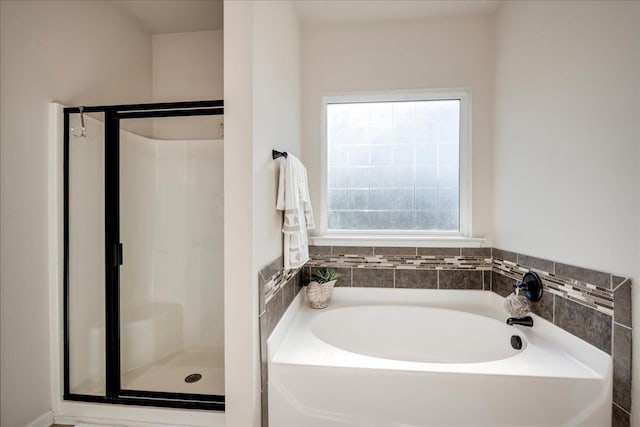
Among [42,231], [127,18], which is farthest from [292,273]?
[127,18]

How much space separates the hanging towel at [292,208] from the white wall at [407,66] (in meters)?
0.60

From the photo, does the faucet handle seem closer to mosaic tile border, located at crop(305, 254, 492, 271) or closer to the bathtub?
the bathtub

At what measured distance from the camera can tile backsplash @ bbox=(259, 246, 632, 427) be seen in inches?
50.8

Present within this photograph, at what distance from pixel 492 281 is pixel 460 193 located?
696mm

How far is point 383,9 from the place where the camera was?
2.18 m

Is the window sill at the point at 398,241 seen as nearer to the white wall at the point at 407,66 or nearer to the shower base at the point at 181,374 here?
the white wall at the point at 407,66

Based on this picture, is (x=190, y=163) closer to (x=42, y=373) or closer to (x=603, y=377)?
(x=42, y=373)

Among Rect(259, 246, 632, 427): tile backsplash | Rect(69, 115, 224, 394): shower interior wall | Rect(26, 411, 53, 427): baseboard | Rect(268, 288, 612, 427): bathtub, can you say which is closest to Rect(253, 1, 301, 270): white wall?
Rect(259, 246, 632, 427): tile backsplash

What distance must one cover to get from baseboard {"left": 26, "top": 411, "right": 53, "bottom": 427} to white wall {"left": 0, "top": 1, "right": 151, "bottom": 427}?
24 mm

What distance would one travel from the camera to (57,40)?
5.46 ft

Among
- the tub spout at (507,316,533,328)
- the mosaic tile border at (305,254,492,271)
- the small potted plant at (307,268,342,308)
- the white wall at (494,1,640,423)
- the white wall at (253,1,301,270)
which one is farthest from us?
the mosaic tile border at (305,254,492,271)

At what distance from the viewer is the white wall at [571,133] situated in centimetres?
125

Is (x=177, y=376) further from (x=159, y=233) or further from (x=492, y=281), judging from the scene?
(x=492, y=281)

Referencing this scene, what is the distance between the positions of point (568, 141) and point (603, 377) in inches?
43.6
